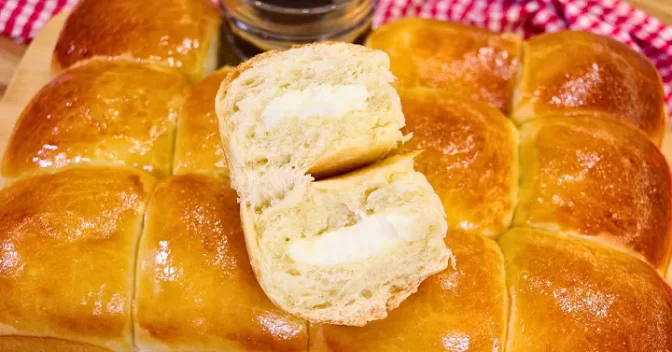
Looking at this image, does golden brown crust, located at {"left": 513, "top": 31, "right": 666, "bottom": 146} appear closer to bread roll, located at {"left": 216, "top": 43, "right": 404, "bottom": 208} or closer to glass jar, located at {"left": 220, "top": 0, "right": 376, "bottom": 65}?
glass jar, located at {"left": 220, "top": 0, "right": 376, "bottom": 65}

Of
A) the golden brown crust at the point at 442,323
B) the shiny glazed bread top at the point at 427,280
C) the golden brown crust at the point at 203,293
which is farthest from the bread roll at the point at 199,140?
the golden brown crust at the point at 442,323

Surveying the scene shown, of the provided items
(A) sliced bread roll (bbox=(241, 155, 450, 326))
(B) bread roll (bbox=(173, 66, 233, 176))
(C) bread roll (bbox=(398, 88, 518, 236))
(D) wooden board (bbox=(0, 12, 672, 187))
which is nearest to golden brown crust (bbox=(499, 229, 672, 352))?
(C) bread roll (bbox=(398, 88, 518, 236))

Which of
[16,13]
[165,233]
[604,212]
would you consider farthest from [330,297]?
[16,13]

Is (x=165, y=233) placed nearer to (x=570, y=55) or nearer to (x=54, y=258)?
(x=54, y=258)

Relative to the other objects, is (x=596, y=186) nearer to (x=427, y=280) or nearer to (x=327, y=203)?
(x=427, y=280)

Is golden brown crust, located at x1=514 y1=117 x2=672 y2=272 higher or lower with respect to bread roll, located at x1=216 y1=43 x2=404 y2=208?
lower

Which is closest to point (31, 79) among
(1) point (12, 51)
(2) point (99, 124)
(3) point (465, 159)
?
(1) point (12, 51)
